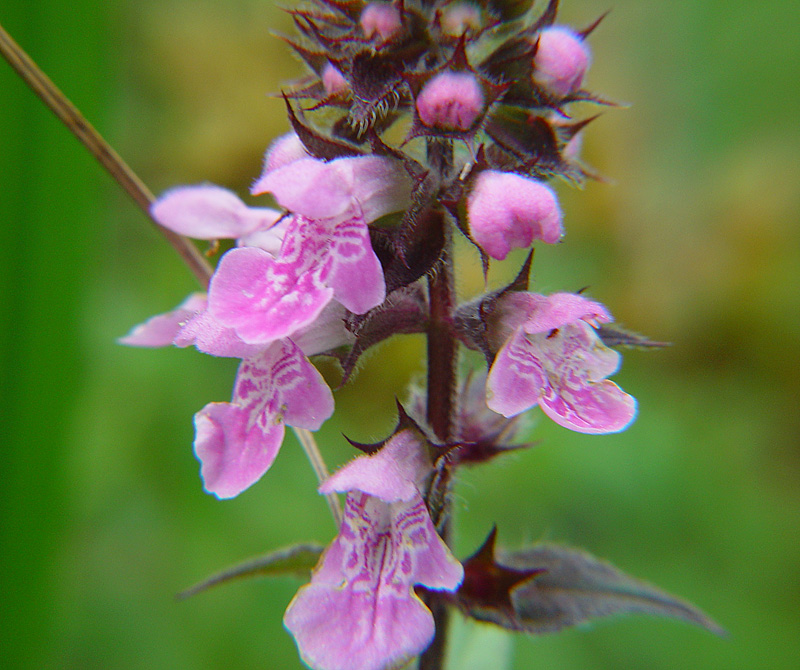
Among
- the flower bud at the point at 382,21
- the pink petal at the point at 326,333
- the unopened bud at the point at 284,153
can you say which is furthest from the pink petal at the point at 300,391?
the flower bud at the point at 382,21

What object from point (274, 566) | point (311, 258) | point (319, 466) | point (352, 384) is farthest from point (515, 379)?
point (352, 384)

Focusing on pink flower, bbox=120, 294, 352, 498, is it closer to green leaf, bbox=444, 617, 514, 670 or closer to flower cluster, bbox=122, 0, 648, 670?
flower cluster, bbox=122, 0, 648, 670

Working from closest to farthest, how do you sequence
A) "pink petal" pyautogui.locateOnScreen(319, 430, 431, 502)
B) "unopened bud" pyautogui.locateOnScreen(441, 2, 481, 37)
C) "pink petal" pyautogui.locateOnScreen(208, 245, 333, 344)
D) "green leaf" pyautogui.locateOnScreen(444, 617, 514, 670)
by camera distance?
"pink petal" pyautogui.locateOnScreen(208, 245, 333, 344)
"pink petal" pyautogui.locateOnScreen(319, 430, 431, 502)
"unopened bud" pyautogui.locateOnScreen(441, 2, 481, 37)
"green leaf" pyautogui.locateOnScreen(444, 617, 514, 670)

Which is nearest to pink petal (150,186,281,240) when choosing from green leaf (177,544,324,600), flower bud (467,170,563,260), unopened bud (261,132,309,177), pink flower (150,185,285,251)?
→ pink flower (150,185,285,251)

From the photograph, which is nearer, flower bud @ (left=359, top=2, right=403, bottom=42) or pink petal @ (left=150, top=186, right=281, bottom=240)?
flower bud @ (left=359, top=2, right=403, bottom=42)

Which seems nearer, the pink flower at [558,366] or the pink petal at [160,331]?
the pink flower at [558,366]

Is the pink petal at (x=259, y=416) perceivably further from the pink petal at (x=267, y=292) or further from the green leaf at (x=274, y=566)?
the green leaf at (x=274, y=566)

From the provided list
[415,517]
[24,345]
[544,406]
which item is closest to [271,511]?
[24,345]
